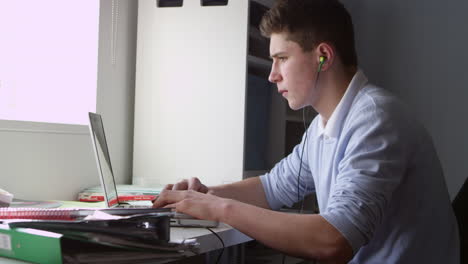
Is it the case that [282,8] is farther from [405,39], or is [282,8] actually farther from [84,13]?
[405,39]

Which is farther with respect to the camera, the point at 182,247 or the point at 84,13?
the point at 84,13

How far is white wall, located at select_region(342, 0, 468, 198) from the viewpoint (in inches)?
108

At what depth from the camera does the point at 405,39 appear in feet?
9.58

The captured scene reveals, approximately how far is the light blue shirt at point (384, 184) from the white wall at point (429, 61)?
1.57 meters

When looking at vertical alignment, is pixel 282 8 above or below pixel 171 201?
above

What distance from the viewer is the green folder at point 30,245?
0.79m

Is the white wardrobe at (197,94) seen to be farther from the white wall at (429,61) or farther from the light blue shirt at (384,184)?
the white wall at (429,61)

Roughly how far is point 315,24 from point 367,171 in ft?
1.51

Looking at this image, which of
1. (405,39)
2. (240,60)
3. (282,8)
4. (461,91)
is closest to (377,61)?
(405,39)

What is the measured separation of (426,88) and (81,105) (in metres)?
1.82

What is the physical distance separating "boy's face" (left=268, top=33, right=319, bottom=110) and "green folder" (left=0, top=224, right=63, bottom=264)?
0.80 m

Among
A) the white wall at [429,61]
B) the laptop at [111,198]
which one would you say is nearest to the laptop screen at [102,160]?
the laptop at [111,198]

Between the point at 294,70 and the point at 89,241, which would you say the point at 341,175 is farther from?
the point at 89,241

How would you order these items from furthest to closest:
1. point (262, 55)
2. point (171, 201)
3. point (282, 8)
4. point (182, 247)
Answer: point (262, 55) < point (282, 8) < point (171, 201) < point (182, 247)
